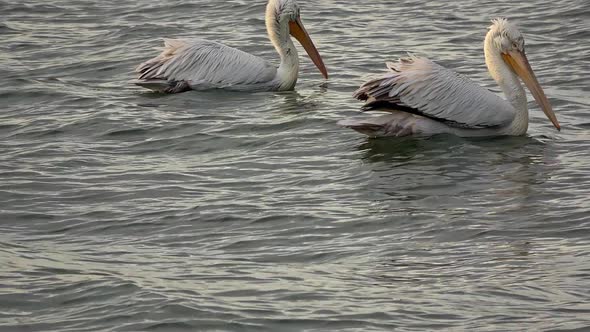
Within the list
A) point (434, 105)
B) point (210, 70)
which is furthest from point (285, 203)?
point (210, 70)

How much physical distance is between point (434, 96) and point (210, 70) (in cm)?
242

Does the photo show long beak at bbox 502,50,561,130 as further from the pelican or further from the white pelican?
the white pelican

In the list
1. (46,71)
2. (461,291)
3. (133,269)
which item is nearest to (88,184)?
(133,269)

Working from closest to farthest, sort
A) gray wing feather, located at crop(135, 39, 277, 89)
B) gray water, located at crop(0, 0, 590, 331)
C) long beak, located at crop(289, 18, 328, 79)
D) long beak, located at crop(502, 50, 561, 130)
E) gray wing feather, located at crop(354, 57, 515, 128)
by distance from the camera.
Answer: gray water, located at crop(0, 0, 590, 331) → gray wing feather, located at crop(354, 57, 515, 128) → long beak, located at crop(502, 50, 561, 130) → gray wing feather, located at crop(135, 39, 277, 89) → long beak, located at crop(289, 18, 328, 79)

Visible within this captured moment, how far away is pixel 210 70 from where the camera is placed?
10125 millimetres

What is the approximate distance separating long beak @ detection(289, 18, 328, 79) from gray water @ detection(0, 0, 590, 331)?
0.47 feet

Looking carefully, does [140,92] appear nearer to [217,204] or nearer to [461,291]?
[217,204]

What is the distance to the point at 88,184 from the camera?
24.4 feet

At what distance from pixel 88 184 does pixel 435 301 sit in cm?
286

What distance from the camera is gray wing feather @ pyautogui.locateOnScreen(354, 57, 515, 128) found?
8234 millimetres

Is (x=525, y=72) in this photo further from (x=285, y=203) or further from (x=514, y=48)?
(x=285, y=203)

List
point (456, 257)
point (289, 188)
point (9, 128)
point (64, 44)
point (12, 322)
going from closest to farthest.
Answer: point (12, 322) < point (456, 257) < point (289, 188) < point (9, 128) < point (64, 44)

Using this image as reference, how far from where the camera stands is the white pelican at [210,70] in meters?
10.1

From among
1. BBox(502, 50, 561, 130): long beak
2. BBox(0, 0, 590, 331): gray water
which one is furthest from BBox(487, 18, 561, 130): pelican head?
BBox(0, 0, 590, 331): gray water
